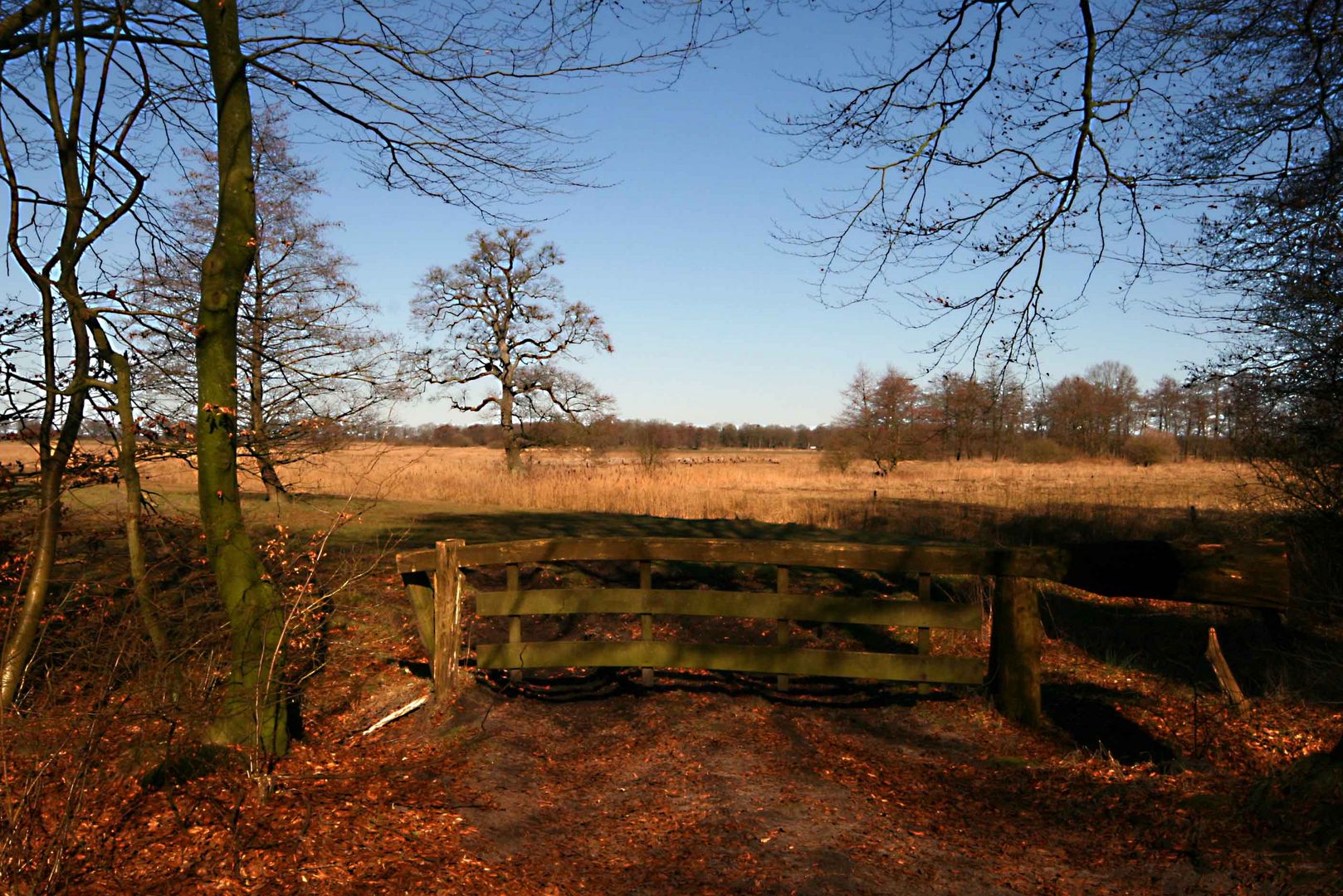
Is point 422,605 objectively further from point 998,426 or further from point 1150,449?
point 1150,449

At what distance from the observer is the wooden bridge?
6684mm

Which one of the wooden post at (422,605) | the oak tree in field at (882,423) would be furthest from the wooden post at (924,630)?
the oak tree in field at (882,423)

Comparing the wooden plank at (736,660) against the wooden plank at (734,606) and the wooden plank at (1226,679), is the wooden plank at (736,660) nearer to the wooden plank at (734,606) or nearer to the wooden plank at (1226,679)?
the wooden plank at (734,606)

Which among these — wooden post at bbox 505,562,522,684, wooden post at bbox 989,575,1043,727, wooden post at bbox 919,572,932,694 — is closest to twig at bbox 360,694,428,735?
wooden post at bbox 505,562,522,684

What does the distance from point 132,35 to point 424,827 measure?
597cm

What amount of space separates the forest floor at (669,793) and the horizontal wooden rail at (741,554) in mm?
1086

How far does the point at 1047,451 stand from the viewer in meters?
53.3

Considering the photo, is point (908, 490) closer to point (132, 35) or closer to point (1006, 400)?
point (1006, 400)

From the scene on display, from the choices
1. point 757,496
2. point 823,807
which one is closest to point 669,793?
point 823,807

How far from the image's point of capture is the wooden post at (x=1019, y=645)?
6.77 m

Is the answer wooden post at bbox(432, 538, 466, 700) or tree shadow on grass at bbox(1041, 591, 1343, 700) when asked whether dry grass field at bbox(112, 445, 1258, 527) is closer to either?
tree shadow on grass at bbox(1041, 591, 1343, 700)

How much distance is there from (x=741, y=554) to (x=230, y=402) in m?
3.86

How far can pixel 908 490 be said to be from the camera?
108 feet

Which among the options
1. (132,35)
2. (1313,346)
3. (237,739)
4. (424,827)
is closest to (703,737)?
(424,827)
